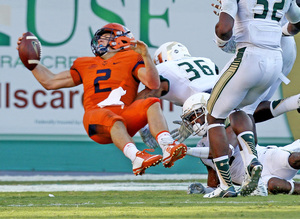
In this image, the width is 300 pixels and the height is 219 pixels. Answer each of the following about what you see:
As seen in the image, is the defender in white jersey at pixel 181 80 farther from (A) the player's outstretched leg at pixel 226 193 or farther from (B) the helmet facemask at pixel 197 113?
(A) the player's outstretched leg at pixel 226 193

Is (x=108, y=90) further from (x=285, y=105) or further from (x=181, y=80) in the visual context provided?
(x=285, y=105)

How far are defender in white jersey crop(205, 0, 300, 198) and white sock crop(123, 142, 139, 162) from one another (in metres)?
0.54

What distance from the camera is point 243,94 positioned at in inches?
178

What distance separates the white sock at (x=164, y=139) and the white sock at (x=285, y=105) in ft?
3.88

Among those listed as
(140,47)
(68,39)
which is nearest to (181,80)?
(140,47)

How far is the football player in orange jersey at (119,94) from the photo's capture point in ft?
15.6

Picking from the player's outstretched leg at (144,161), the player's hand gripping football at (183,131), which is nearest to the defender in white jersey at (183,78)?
the player's hand gripping football at (183,131)

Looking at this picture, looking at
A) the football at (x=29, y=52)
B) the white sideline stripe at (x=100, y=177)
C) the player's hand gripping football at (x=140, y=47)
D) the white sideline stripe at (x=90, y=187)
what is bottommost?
the white sideline stripe at (x=100, y=177)

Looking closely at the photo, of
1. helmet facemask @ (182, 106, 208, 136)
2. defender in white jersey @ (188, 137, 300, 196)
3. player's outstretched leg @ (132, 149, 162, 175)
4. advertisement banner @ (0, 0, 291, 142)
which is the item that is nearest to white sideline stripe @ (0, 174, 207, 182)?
advertisement banner @ (0, 0, 291, 142)

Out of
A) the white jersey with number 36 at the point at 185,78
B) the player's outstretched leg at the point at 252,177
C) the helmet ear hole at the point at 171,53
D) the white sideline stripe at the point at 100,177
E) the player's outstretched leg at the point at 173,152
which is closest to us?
the player's outstretched leg at the point at 252,177

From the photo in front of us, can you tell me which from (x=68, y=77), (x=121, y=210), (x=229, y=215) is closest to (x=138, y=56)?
(x=68, y=77)

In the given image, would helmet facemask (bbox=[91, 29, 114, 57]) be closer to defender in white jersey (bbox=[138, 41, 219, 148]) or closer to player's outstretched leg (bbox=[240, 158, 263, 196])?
defender in white jersey (bbox=[138, 41, 219, 148])

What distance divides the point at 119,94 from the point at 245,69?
126 centimetres

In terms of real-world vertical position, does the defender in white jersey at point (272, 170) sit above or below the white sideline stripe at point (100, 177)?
above
